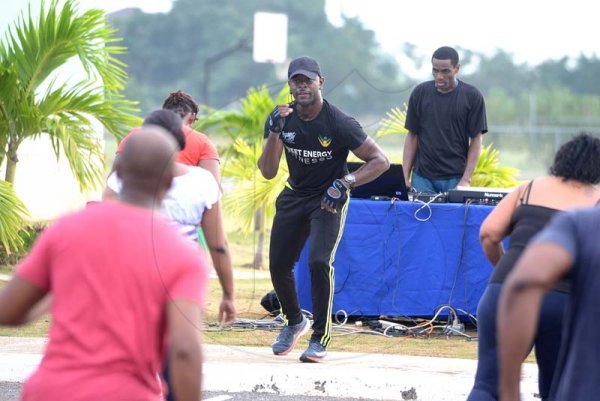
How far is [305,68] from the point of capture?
316 inches

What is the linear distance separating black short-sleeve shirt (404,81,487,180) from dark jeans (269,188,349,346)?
217 centimetres

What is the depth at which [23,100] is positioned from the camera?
40.5ft

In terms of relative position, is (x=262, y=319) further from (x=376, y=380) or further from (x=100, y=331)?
(x=100, y=331)

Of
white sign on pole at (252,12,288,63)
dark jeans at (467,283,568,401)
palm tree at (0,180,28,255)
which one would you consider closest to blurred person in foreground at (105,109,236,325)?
dark jeans at (467,283,568,401)

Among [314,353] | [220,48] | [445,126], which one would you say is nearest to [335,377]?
[314,353]

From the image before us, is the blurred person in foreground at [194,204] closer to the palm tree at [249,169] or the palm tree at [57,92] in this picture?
the palm tree at [57,92]

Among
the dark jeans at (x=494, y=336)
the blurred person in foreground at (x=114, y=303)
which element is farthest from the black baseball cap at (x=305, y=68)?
the blurred person in foreground at (x=114, y=303)

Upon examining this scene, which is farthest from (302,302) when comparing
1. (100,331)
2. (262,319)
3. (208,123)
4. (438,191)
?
(100,331)

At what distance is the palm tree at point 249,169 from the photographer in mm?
13812

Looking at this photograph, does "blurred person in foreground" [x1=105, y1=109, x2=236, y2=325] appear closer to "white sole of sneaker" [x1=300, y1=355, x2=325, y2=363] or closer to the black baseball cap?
the black baseball cap

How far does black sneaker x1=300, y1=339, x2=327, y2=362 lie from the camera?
27.5 feet

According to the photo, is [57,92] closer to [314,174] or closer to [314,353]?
[314,174]

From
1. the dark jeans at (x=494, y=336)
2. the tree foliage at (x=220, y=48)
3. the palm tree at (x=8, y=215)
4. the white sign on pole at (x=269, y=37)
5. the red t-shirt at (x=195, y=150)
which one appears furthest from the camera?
the tree foliage at (x=220, y=48)

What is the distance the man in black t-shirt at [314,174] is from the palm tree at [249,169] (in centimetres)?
471
